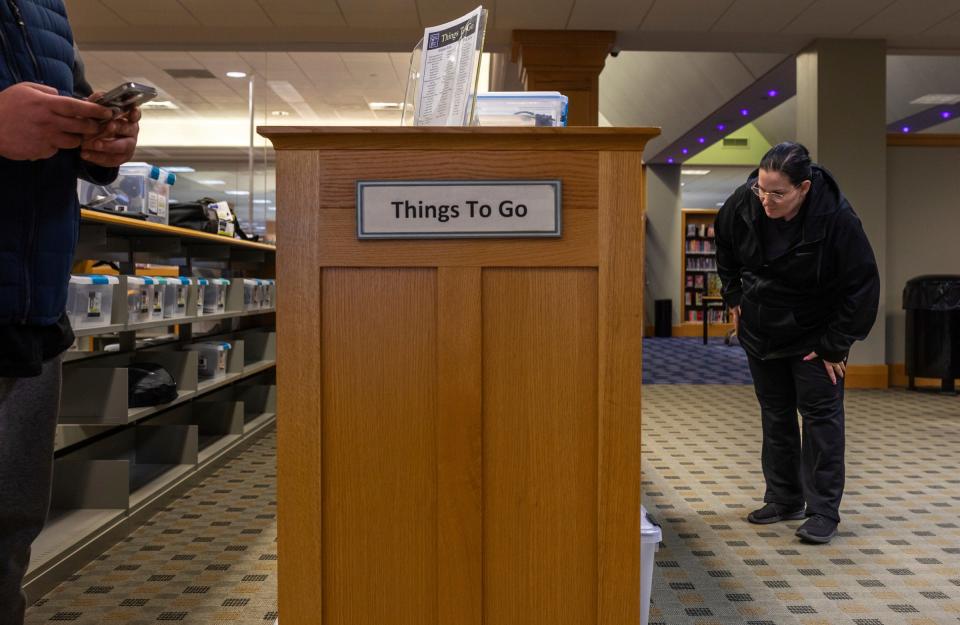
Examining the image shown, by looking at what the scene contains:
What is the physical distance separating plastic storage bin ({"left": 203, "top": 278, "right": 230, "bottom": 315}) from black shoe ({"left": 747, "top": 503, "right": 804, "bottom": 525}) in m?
2.79

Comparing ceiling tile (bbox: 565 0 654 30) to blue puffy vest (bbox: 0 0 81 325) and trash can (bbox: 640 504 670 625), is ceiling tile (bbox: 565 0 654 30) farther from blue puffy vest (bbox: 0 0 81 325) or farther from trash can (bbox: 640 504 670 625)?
blue puffy vest (bbox: 0 0 81 325)

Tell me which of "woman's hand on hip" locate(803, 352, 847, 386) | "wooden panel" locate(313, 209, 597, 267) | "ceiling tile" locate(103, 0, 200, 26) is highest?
"ceiling tile" locate(103, 0, 200, 26)

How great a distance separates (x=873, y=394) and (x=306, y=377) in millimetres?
6635

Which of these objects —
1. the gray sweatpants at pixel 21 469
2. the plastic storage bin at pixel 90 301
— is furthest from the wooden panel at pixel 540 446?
the plastic storage bin at pixel 90 301

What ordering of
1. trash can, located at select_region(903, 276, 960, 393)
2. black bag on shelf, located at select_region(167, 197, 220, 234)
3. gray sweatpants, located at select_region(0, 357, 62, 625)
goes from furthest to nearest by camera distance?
trash can, located at select_region(903, 276, 960, 393) → black bag on shelf, located at select_region(167, 197, 220, 234) → gray sweatpants, located at select_region(0, 357, 62, 625)

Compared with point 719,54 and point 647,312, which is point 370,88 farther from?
point 647,312

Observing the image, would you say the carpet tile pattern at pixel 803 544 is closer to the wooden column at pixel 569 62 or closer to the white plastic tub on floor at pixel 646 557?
the white plastic tub on floor at pixel 646 557

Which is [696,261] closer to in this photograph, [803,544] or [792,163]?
[803,544]

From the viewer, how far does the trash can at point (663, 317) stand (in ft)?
48.8

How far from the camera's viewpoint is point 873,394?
7.04 m

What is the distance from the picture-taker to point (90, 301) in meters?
2.97

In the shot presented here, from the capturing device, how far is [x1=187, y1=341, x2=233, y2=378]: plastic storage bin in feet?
14.4

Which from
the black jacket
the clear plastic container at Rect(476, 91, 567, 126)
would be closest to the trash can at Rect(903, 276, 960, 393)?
the black jacket

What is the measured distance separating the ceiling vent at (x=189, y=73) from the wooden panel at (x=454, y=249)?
A: 9691 millimetres
